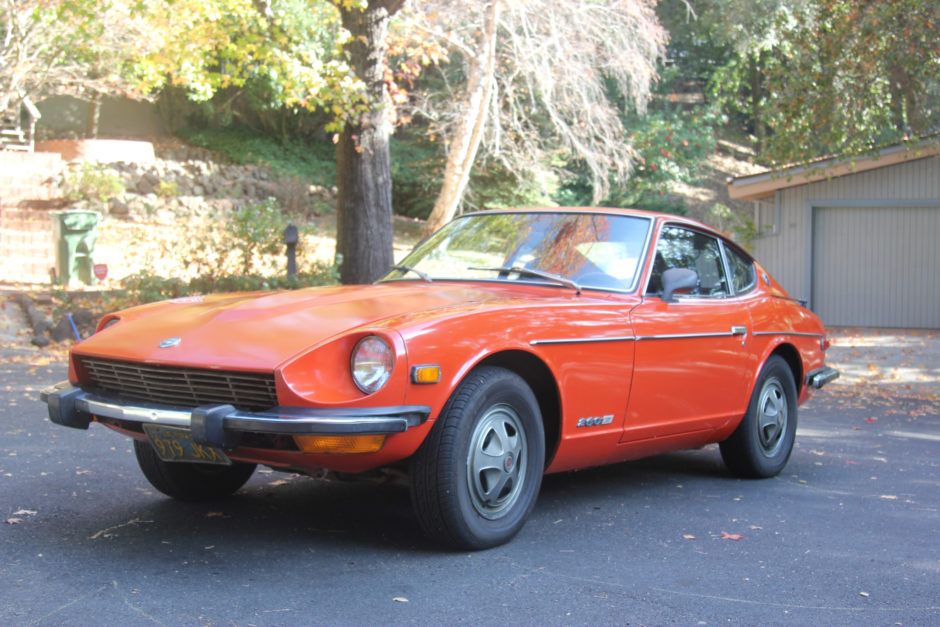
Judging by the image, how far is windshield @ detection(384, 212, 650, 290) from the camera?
17.0 feet

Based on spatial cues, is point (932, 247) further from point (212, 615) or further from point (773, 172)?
point (212, 615)

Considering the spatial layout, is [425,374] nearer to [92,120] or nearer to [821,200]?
[821,200]

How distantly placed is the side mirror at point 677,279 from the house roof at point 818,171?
1060 centimetres

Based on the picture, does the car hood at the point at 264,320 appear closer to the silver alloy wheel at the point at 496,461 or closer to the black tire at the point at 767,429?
the silver alloy wheel at the point at 496,461

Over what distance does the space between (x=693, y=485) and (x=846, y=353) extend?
8.89m

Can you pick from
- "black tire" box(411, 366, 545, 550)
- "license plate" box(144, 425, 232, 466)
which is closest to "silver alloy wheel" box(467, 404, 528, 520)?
"black tire" box(411, 366, 545, 550)

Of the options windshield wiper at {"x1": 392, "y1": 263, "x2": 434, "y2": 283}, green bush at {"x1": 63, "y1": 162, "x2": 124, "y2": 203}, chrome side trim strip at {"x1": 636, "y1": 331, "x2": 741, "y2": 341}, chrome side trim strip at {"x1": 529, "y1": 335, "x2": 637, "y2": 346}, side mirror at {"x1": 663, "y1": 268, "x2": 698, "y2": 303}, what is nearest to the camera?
chrome side trim strip at {"x1": 529, "y1": 335, "x2": 637, "y2": 346}

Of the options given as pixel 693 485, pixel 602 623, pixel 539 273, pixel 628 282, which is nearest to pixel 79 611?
pixel 602 623

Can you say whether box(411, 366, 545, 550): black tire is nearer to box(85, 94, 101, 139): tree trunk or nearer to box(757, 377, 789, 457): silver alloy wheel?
box(757, 377, 789, 457): silver alloy wheel

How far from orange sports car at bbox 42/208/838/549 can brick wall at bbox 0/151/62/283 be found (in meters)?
13.0

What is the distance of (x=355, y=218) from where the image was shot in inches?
500

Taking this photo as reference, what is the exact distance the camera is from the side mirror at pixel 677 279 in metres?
5.14

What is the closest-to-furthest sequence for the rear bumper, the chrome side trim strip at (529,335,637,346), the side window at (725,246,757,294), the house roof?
the chrome side trim strip at (529,335,637,346), the side window at (725,246,757,294), the rear bumper, the house roof

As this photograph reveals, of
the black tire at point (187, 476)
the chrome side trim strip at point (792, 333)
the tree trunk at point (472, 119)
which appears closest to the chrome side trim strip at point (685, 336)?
the chrome side trim strip at point (792, 333)
